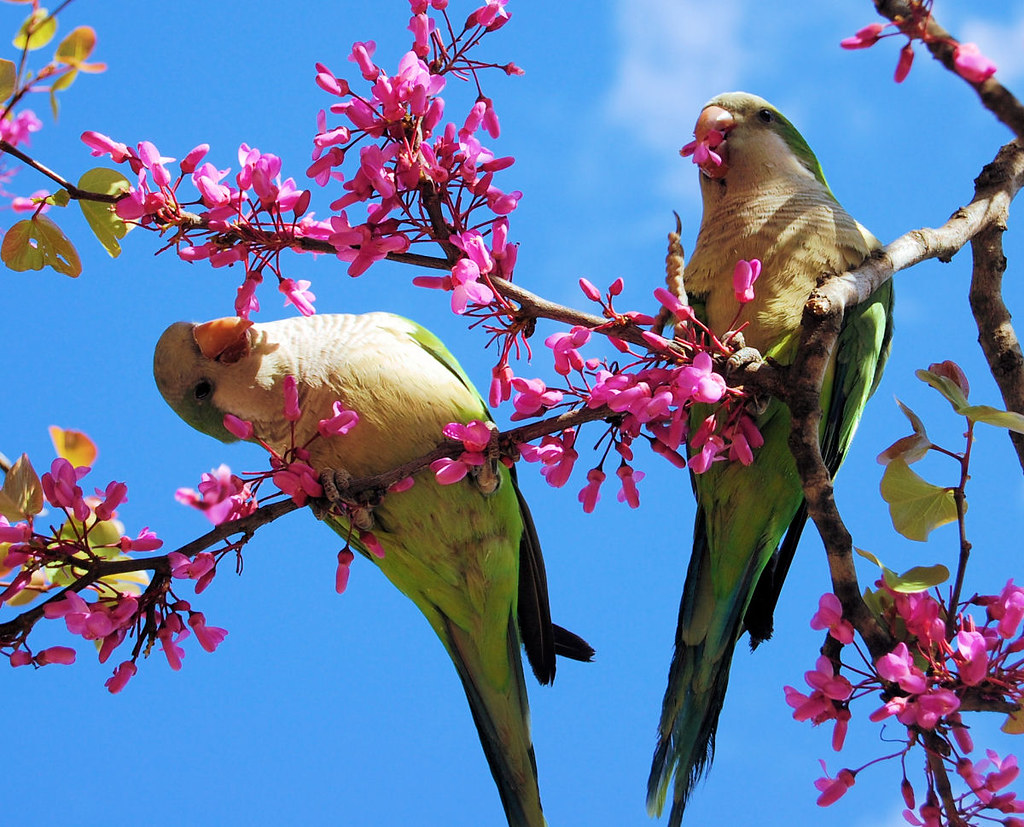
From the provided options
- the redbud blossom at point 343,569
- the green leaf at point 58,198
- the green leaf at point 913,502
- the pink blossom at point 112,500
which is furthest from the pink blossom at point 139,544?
the green leaf at point 913,502

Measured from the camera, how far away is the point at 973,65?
1080 mm

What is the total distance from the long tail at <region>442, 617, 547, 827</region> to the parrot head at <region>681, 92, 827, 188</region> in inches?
44.9

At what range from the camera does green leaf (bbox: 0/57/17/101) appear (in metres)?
1.62

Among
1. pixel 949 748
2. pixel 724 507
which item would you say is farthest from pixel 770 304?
pixel 949 748

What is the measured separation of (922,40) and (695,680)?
1.34 metres

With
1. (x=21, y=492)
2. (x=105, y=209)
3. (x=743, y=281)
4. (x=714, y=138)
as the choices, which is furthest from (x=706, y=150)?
(x=21, y=492)

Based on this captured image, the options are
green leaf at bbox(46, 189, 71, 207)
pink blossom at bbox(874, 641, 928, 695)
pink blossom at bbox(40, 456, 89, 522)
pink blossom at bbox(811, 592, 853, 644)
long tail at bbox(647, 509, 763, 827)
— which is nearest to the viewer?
pink blossom at bbox(874, 641, 928, 695)

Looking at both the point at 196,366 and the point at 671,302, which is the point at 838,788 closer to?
the point at 671,302

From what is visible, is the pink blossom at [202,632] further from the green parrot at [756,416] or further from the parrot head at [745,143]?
the parrot head at [745,143]

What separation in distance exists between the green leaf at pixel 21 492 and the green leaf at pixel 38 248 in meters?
0.41

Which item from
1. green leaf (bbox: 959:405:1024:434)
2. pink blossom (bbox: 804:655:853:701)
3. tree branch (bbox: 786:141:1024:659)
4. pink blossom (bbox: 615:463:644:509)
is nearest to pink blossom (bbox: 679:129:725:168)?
tree branch (bbox: 786:141:1024:659)

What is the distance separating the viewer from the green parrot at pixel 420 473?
2068 mm

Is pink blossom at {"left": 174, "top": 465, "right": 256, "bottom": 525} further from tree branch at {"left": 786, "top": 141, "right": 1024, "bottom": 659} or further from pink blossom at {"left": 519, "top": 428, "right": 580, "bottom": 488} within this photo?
tree branch at {"left": 786, "top": 141, "right": 1024, "bottom": 659}

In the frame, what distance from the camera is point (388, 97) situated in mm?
1577
